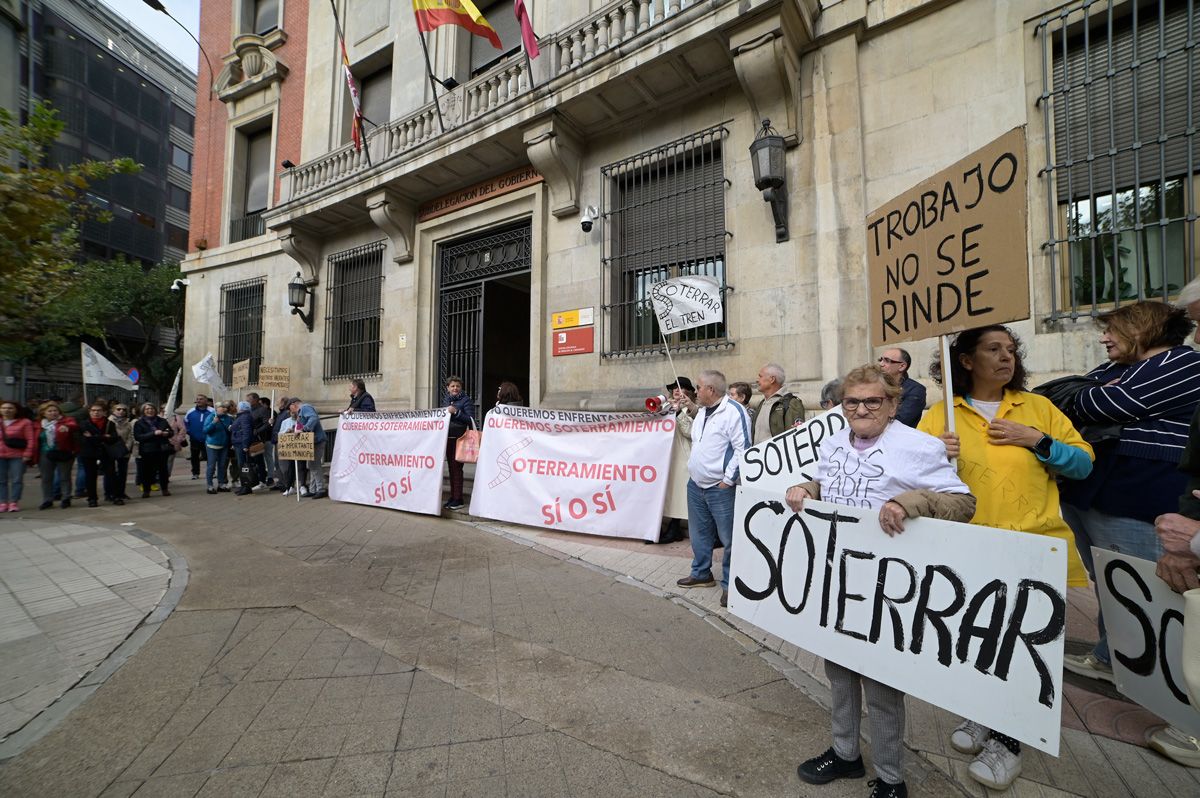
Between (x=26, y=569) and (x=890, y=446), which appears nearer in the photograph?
(x=890, y=446)

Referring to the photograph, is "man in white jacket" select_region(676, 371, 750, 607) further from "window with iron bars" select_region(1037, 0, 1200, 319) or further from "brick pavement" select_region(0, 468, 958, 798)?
"window with iron bars" select_region(1037, 0, 1200, 319)

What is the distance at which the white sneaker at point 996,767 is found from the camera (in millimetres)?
2043

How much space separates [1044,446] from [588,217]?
23.8 ft

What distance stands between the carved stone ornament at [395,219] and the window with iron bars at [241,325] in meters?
5.44

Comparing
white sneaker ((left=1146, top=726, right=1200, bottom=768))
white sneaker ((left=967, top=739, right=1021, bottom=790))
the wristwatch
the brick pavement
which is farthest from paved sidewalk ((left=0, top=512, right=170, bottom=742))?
white sneaker ((left=1146, top=726, right=1200, bottom=768))

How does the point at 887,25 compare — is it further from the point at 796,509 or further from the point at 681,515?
the point at 796,509

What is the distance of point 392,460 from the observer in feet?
25.7

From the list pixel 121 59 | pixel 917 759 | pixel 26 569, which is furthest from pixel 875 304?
pixel 121 59

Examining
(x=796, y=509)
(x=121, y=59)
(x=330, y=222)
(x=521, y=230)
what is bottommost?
(x=796, y=509)

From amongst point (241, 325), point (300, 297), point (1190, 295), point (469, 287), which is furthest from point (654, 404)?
point (241, 325)

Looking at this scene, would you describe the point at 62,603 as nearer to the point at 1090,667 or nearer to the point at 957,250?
the point at 957,250

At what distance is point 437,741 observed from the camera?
2.38 m

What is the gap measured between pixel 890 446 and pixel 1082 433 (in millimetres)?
1465

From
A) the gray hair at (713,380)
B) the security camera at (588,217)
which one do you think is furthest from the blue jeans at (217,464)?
the gray hair at (713,380)
